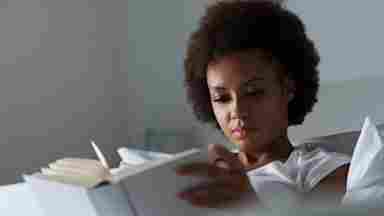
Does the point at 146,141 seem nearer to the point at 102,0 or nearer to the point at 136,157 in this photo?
the point at 102,0

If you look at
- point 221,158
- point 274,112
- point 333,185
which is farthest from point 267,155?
point 221,158

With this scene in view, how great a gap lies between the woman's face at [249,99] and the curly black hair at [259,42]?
27 millimetres

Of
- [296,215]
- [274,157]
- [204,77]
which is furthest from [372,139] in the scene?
[296,215]

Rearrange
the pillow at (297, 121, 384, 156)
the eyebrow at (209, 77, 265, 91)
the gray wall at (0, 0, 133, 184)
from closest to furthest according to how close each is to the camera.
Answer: the eyebrow at (209, 77, 265, 91)
the pillow at (297, 121, 384, 156)
the gray wall at (0, 0, 133, 184)

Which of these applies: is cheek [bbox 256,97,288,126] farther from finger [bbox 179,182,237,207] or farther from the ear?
finger [bbox 179,182,237,207]

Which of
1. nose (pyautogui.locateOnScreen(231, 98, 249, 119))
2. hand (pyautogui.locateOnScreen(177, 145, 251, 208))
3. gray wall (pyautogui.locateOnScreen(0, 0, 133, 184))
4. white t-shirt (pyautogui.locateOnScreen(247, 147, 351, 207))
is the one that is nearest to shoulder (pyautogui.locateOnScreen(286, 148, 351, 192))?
white t-shirt (pyautogui.locateOnScreen(247, 147, 351, 207))

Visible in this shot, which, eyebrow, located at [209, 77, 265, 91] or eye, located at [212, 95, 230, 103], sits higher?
eyebrow, located at [209, 77, 265, 91]

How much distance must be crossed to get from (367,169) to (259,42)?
0.33 m

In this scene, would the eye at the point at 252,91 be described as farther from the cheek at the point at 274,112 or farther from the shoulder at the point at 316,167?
the shoulder at the point at 316,167

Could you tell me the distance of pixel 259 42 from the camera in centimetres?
111

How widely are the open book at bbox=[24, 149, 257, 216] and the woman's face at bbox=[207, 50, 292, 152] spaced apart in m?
0.36

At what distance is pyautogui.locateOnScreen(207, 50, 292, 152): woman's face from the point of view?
1047 mm

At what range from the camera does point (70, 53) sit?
251cm

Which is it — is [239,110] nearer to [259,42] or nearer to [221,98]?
[221,98]
